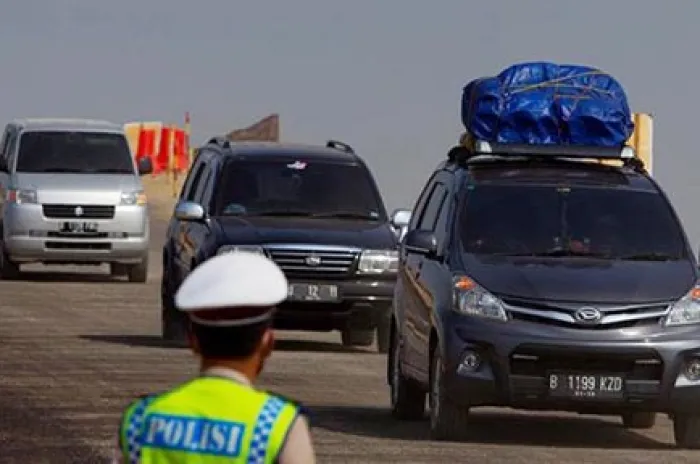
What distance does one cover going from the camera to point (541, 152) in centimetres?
1648

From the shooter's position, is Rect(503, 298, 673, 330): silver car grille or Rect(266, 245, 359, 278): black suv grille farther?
Rect(266, 245, 359, 278): black suv grille

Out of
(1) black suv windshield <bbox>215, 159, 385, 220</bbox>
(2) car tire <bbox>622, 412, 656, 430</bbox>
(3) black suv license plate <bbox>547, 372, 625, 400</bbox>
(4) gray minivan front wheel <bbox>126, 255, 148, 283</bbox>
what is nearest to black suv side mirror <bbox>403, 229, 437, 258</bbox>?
(3) black suv license plate <bbox>547, 372, 625, 400</bbox>

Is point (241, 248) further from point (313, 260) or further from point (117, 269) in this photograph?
point (117, 269)

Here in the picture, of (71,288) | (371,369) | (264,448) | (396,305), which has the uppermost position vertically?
(264,448)

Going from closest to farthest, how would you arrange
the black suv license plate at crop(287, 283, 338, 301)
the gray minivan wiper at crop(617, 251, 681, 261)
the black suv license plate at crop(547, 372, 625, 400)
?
the black suv license plate at crop(547, 372, 625, 400) → the gray minivan wiper at crop(617, 251, 681, 261) → the black suv license plate at crop(287, 283, 338, 301)

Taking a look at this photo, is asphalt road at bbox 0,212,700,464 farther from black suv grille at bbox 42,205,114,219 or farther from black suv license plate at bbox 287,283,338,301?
black suv grille at bbox 42,205,114,219

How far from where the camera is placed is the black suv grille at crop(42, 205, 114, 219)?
31625 mm

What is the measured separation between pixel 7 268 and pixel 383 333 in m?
11.2

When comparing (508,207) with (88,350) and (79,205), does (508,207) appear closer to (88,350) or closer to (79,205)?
(88,350)

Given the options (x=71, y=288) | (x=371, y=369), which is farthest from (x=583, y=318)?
(x=71, y=288)

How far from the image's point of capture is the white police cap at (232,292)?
522cm

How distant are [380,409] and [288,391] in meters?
1.04

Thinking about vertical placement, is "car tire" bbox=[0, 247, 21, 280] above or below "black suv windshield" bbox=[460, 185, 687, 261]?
below

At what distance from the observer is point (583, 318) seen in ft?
48.1
